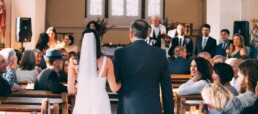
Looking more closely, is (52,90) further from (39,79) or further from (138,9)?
(138,9)

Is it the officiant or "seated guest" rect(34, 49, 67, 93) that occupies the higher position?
the officiant

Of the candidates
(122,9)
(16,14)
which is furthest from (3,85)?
(122,9)

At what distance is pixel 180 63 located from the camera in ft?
28.0

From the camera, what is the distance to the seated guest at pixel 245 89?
3.71m

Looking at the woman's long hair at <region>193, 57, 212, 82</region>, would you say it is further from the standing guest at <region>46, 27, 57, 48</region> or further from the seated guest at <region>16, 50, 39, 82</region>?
the standing guest at <region>46, 27, 57, 48</region>

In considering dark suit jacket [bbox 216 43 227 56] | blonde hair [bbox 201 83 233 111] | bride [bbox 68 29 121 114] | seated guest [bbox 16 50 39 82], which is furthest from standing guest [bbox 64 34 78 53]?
blonde hair [bbox 201 83 233 111]

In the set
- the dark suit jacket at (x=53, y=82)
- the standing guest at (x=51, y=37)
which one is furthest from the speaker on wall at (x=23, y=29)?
the dark suit jacket at (x=53, y=82)

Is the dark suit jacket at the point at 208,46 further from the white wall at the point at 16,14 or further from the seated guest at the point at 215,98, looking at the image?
the seated guest at the point at 215,98

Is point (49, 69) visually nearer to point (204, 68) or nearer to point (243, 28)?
point (204, 68)

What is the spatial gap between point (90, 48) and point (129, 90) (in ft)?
1.51

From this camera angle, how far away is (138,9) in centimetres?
1694

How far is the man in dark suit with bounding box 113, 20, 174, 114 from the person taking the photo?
3992 mm

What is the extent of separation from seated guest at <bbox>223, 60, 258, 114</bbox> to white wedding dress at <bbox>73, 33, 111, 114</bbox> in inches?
41.7

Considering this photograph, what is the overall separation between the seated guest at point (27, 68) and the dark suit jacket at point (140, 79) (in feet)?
9.09
